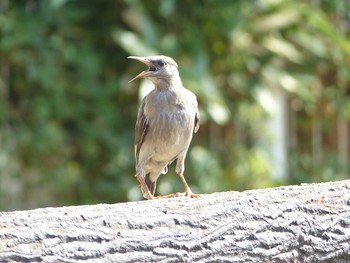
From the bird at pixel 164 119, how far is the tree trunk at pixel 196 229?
1.17 meters

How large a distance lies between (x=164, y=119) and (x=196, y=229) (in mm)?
1517

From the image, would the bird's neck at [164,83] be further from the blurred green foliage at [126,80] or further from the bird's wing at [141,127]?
the blurred green foliage at [126,80]

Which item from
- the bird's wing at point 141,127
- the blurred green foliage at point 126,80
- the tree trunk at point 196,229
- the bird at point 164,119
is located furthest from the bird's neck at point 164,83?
the blurred green foliage at point 126,80

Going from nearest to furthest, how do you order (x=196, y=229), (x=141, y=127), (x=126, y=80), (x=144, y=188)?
(x=196, y=229)
(x=144, y=188)
(x=141, y=127)
(x=126, y=80)

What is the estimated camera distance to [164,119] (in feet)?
17.7

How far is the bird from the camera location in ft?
17.6

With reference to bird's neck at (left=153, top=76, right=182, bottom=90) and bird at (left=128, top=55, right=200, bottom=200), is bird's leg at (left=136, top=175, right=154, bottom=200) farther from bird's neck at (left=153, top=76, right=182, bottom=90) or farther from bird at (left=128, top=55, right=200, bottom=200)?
bird's neck at (left=153, top=76, right=182, bottom=90)

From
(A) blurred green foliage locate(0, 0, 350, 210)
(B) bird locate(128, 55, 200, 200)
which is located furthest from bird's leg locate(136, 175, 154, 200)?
(A) blurred green foliage locate(0, 0, 350, 210)

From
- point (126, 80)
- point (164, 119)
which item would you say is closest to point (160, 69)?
point (164, 119)

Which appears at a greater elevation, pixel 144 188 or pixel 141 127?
pixel 141 127

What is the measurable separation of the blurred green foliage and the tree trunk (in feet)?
12.9

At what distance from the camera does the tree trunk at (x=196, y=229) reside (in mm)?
3672

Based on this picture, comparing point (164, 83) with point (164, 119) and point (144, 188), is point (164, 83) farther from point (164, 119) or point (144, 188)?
point (144, 188)

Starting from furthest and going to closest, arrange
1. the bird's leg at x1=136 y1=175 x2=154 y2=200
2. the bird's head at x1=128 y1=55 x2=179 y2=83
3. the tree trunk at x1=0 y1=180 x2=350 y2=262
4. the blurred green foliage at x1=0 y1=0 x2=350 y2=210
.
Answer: the blurred green foliage at x1=0 y1=0 x2=350 y2=210, the bird's head at x1=128 y1=55 x2=179 y2=83, the bird's leg at x1=136 y1=175 x2=154 y2=200, the tree trunk at x1=0 y1=180 x2=350 y2=262
